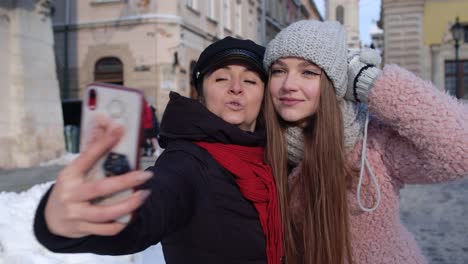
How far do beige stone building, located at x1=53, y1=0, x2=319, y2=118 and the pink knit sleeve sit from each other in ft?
46.0

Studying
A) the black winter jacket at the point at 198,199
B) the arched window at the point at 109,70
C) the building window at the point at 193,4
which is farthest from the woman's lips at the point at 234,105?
the building window at the point at 193,4

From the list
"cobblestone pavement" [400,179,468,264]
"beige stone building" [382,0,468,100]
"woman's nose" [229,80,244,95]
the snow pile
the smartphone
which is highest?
"beige stone building" [382,0,468,100]

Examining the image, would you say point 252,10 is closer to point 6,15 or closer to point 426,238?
point 6,15

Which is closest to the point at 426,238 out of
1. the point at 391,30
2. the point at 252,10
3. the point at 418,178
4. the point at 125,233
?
the point at 418,178

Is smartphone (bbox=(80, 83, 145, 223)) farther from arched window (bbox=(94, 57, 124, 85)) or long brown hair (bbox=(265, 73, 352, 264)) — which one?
arched window (bbox=(94, 57, 124, 85))

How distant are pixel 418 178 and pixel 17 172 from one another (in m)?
9.91

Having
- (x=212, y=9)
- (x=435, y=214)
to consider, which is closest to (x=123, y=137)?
(x=435, y=214)

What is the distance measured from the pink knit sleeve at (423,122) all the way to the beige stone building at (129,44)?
14.0 metres

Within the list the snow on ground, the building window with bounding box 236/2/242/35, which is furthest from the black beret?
the building window with bounding box 236/2/242/35

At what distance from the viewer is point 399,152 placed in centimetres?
163

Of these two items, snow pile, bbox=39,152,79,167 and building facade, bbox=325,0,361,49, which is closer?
snow pile, bbox=39,152,79,167

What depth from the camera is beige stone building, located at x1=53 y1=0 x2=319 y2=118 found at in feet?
51.2

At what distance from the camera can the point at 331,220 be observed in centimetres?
170

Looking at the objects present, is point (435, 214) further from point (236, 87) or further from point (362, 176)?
point (236, 87)
